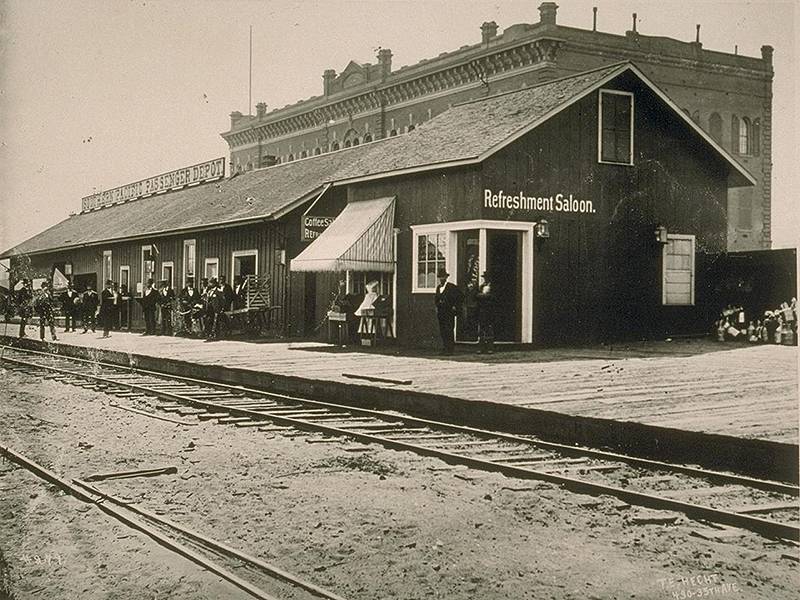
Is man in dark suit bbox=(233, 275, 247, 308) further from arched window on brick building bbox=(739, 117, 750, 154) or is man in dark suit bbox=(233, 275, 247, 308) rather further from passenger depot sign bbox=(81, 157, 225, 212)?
arched window on brick building bbox=(739, 117, 750, 154)

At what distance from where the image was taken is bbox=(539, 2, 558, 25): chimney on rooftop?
226 inches

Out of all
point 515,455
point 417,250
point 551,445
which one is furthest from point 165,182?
point 515,455

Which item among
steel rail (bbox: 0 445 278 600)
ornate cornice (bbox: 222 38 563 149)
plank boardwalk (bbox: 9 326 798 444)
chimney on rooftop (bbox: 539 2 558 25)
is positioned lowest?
steel rail (bbox: 0 445 278 600)

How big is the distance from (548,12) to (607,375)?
19.6ft

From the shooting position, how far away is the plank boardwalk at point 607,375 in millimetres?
7852

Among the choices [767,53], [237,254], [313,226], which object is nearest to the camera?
[767,53]

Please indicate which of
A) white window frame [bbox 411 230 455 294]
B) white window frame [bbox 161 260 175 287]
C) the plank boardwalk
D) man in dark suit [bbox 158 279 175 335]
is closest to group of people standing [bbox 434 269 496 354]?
the plank boardwalk

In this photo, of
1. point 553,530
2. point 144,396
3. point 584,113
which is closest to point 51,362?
point 144,396

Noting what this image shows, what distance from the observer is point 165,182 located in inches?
1353

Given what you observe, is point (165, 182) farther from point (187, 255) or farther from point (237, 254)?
point (237, 254)

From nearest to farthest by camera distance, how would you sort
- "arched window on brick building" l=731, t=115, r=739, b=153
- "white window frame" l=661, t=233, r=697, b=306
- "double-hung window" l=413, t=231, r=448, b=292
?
"double-hung window" l=413, t=231, r=448, b=292, "white window frame" l=661, t=233, r=697, b=306, "arched window on brick building" l=731, t=115, r=739, b=153

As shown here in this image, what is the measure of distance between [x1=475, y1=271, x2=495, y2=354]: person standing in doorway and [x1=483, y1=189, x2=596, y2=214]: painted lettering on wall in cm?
139

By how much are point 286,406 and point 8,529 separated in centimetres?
533

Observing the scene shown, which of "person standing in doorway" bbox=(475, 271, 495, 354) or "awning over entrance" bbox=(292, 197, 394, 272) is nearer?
"person standing in doorway" bbox=(475, 271, 495, 354)
